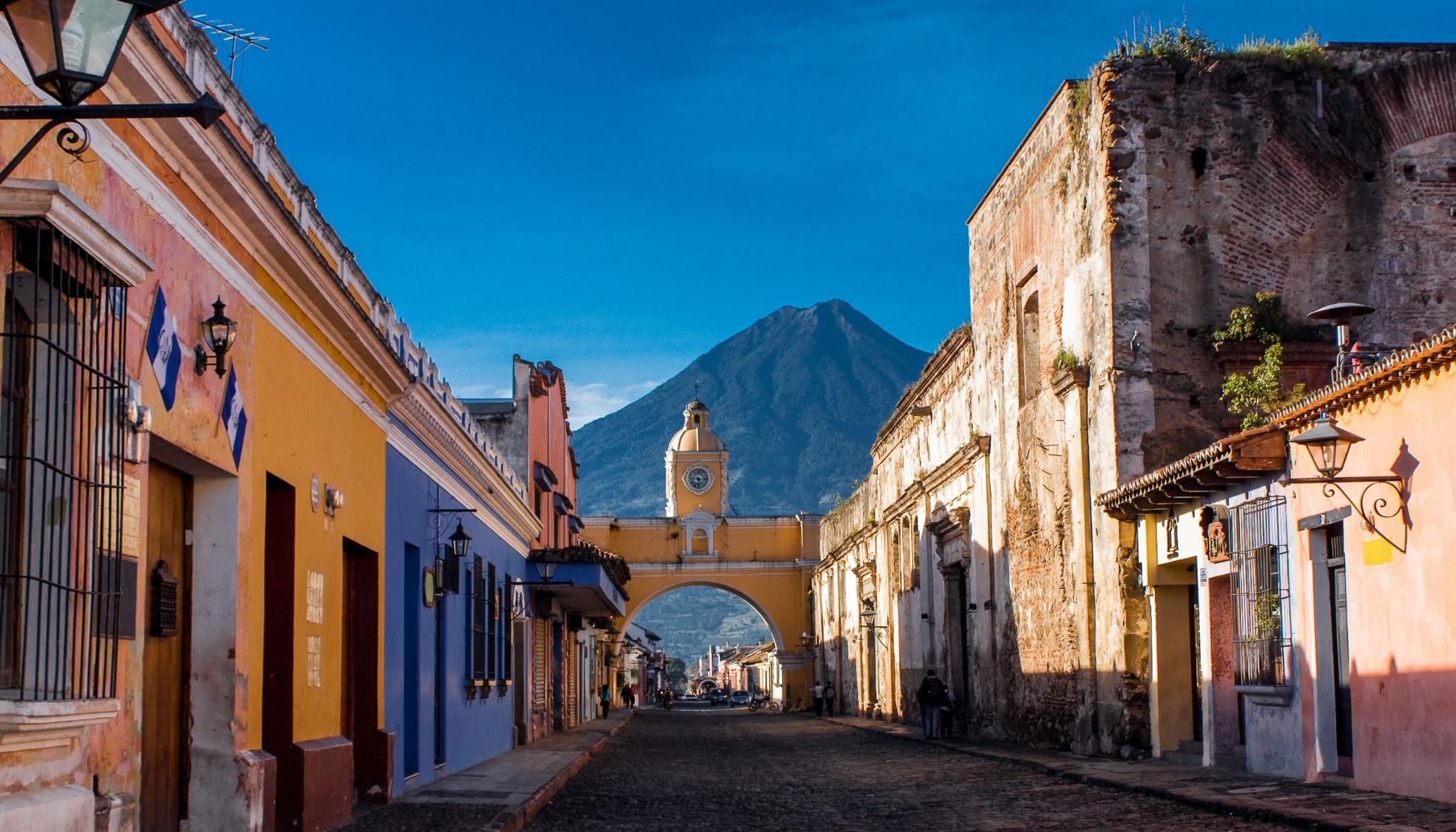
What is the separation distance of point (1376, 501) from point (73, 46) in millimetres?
9148

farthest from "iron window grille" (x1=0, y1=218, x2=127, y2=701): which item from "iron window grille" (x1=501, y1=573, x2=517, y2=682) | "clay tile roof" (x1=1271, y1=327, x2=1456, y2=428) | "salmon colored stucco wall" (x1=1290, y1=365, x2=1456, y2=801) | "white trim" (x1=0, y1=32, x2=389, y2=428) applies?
"iron window grille" (x1=501, y1=573, x2=517, y2=682)

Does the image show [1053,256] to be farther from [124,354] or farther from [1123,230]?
[124,354]

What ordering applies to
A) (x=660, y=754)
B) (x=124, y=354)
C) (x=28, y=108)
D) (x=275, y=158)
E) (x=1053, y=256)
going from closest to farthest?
(x=28, y=108) < (x=124, y=354) < (x=275, y=158) < (x=1053, y=256) < (x=660, y=754)

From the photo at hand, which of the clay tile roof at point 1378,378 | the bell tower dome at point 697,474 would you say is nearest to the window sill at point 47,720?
the clay tile roof at point 1378,378

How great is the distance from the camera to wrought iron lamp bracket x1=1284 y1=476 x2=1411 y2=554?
411 inches

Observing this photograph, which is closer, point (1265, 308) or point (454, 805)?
point (454, 805)

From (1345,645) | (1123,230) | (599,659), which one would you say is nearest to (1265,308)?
(1123,230)

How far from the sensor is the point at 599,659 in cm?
5144

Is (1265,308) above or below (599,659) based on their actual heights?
above

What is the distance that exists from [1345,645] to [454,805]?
669cm

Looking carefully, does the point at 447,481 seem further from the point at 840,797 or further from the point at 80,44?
the point at 80,44

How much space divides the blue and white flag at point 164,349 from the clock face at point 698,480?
54.0 m

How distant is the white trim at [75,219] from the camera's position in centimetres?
485

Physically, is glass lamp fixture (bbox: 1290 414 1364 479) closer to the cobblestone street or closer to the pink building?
the pink building
